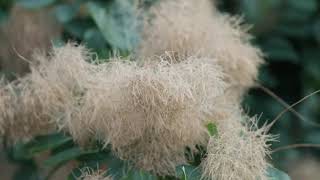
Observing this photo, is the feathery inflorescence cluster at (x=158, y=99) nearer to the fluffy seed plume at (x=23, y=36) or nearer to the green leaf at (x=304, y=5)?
the fluffy seed plume at (x=23, y=36)

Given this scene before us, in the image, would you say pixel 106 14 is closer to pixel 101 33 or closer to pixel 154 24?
pixel 101 33

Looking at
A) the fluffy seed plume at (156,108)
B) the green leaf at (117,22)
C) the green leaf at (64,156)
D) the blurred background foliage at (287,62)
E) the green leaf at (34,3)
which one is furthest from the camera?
the blurred background foliage at (287,62)

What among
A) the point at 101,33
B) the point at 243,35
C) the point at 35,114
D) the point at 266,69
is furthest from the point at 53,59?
the point at 266,69

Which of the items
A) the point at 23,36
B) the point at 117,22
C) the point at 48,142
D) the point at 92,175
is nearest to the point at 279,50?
the point at 117,22

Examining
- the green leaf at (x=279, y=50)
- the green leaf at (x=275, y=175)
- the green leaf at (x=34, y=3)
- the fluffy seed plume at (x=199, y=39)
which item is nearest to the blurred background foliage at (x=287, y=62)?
the green leaf at (x=279, y=50)

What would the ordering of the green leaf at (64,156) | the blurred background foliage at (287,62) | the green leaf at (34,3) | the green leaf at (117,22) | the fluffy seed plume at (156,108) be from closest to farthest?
1. the fluffy seed plume at (156,108)
2. the green leaf at (64,156)
3. the green leaf at (117,22)
4. the green leaf at (34,3)
5. the blurred background foliage at (287,62)

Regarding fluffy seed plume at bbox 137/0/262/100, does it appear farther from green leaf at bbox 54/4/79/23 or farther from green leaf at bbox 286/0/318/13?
green leaf at bbox 286/0/318/13

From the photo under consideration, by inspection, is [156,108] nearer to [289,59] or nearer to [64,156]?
[64,156]
